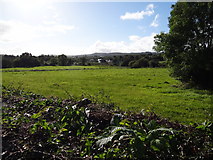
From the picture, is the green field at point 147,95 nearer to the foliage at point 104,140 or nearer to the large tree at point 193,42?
the large tree at point 193,42

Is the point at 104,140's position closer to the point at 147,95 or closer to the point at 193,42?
the point at 147,95

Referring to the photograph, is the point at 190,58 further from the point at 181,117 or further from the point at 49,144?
the point at 49,144

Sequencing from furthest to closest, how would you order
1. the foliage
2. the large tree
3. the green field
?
the large tree < the green field < the foliage

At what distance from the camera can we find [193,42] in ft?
51.9

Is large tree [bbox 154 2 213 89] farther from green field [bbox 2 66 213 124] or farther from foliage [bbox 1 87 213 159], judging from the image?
foliage [bbox 1 87 213 159]

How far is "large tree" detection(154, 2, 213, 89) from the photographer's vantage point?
1512cm

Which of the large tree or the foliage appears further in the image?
the large tree

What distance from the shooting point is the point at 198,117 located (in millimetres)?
8000

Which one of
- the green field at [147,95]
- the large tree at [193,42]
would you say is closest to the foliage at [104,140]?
the green field at [147,95]

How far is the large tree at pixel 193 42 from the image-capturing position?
15125mm

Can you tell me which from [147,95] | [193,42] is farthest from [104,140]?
[193,42]

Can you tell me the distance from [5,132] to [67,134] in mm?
1437

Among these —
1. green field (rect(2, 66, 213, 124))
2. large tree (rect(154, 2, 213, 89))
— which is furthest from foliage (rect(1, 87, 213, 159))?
large tree (rect(154, 2, 213, 89))

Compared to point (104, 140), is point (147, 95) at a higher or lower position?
lower
